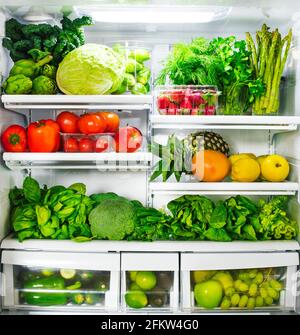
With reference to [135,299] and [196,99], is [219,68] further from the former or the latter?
[135,299]

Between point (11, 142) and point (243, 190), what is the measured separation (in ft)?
2.97

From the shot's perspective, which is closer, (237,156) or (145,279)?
(145,279)

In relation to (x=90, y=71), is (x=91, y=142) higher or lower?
lower

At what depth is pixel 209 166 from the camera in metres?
1.91

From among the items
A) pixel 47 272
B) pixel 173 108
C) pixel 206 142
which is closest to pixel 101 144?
pixel 173 108

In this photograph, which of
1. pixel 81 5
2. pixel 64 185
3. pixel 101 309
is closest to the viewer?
pixel 81 5

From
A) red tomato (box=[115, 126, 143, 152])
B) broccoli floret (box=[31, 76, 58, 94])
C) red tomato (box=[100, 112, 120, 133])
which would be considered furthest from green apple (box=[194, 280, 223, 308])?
broccoli floret (box=[31, 76, 58, 94])

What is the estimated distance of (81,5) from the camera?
1.76m

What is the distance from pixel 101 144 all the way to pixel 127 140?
101 mm

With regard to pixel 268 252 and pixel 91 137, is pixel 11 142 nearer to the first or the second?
pixel 91 137

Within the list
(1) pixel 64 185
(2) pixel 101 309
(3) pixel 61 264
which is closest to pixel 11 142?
(1) pixel 64 185

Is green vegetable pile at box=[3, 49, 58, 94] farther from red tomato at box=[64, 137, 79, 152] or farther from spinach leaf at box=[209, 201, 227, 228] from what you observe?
spinach leaf at box=[209, 201, 227, 228]

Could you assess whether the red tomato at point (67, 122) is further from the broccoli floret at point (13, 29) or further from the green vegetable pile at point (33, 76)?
the broccoli floret at point (13, 29)

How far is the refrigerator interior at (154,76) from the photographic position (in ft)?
5.83
